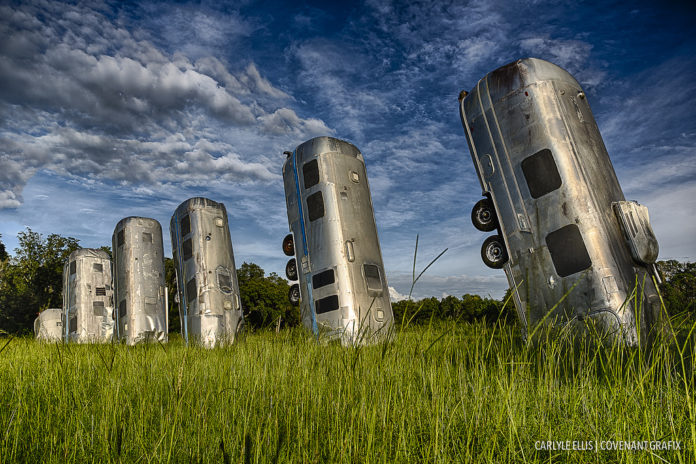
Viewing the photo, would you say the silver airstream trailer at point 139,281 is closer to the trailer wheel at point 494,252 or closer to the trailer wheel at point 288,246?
the trailer wheel at point 288,246

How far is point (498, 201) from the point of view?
263 inches

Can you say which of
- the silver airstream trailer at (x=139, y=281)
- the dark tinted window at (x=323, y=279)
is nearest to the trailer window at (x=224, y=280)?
the silver airstream trailer at (x=139, y=281)

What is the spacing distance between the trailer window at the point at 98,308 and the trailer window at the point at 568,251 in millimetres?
13854

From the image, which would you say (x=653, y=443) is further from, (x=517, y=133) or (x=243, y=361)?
(x=517, y=133)

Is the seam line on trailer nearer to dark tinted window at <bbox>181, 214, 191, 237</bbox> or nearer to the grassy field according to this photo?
dark tinted window at <bbox>181, 214, 191, 237</bbox>

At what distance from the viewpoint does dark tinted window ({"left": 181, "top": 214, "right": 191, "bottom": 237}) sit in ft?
35.2

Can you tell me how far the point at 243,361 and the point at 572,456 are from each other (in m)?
2.89

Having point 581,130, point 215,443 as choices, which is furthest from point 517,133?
point 215,443

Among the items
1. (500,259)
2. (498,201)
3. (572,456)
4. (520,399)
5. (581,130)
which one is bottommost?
(572,456)

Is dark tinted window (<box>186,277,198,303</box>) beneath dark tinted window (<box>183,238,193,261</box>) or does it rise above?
beneath

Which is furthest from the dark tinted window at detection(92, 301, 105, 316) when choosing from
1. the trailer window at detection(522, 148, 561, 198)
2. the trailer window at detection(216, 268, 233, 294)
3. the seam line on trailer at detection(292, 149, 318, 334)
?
the trailer window at detection(522, 148, 561, 198)

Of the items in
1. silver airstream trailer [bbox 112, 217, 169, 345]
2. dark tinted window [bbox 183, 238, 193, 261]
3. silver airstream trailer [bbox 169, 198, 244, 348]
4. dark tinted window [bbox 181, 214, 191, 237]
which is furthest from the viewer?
silver airstream trailer [bbox 112, 217, 169, 345]

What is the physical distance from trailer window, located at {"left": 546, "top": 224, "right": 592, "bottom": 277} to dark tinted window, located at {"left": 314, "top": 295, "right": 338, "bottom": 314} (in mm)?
3768

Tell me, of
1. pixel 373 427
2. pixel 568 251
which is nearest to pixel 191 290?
pixel 568 251
